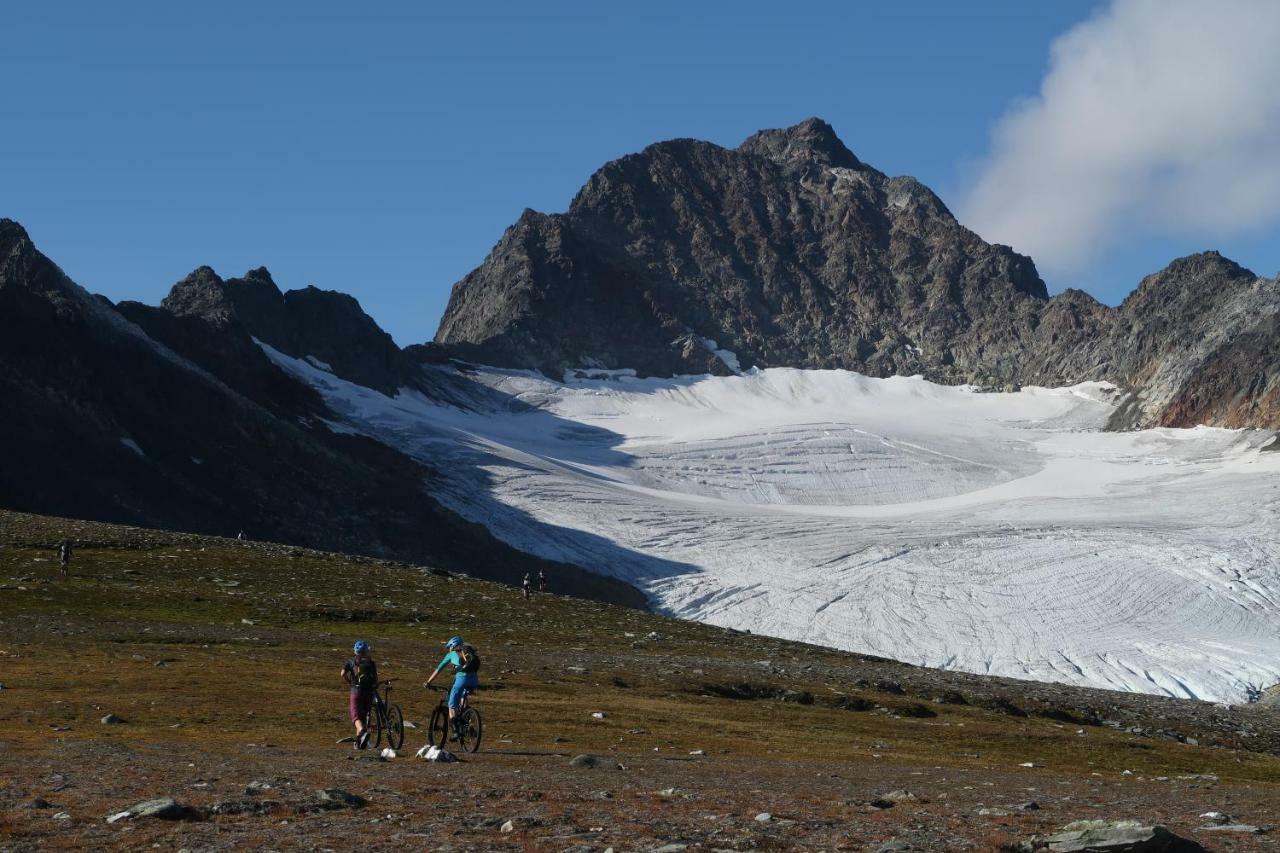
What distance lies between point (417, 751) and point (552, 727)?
773 centimetres

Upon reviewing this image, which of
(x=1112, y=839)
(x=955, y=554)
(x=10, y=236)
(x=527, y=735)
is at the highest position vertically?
(x=10, y=236)

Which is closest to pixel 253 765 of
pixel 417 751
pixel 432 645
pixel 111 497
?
pixel 417 751

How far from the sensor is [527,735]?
117 feet

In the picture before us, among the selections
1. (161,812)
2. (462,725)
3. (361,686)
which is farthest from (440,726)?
(161,812)

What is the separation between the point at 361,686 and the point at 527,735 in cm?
721

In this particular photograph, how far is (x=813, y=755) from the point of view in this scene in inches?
1452

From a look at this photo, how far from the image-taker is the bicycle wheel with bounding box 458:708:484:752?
1189 inches

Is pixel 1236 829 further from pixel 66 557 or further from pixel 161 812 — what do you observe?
pixel 66 557

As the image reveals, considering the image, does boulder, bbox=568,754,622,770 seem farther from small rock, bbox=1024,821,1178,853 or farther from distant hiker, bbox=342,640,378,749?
small rock, bbox=1024,821,1178,853

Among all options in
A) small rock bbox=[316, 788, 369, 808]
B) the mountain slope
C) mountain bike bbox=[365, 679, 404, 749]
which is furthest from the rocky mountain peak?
small rock bbox=[316, 788, 369, 808]

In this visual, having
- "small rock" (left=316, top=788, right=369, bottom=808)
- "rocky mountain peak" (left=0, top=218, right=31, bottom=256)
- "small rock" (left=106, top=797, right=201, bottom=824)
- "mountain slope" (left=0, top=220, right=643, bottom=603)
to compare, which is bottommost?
"small rock" (left=106, top=797, right=201, bottom=824)

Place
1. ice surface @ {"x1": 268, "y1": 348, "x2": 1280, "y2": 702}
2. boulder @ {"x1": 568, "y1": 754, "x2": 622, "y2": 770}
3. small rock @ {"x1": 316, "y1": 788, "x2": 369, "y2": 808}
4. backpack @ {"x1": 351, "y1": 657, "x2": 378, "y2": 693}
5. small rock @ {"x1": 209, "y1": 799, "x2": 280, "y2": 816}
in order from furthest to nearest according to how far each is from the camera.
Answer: ice surface @ {"x1": 268, "y1": 348, "x2": 1280, "y2": 702}
backpack @ {"x1": 351, "y1": 657, "x2": 378, "y2": 693}
boulder @ {"x1": 568, "y1": 754, "x2": 622, "y2": 770}
small rock @ {"x1": 316, "y1": 788, "x2": 369, "y2": 808}
small rock @ {"x1": 209, "y1": 799, "x2": 280, "y2": 816}

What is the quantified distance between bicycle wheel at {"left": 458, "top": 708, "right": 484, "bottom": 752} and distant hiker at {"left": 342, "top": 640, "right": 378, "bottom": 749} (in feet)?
6.32

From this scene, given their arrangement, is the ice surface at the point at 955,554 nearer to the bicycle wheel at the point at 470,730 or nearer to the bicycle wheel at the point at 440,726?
the bicycle wheel at the point at 470,730
